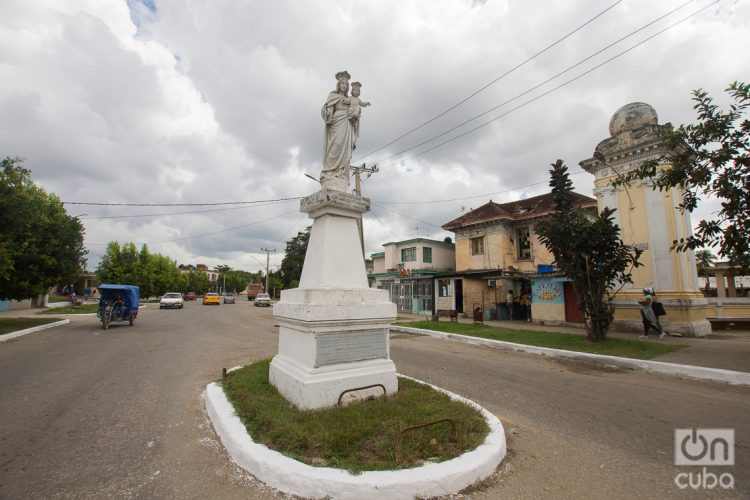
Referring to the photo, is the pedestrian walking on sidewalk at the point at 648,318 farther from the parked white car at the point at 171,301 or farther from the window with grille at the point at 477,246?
the parked white car at the point at 171,301

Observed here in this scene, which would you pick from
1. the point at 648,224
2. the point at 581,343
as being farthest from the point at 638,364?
the point at 648,224

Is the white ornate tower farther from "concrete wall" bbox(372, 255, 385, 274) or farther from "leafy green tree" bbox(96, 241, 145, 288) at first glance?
"leafy green tree" bbox(96, 241, 145, 288)

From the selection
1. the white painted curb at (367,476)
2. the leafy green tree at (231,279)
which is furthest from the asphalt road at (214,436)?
the leafy green tree at (231,279)

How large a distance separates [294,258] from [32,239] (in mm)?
41231

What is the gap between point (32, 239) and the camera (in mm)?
13242

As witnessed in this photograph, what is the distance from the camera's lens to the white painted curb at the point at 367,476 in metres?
2.57

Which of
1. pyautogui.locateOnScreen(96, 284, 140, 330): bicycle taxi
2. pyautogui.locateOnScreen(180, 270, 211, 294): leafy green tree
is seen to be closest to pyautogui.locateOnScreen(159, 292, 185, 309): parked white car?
pyautogui.locateOnScreen(96, 284, 140, 330): bicycle taxi

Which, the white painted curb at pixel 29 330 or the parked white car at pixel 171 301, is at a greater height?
the parked white car at pixel 171 301

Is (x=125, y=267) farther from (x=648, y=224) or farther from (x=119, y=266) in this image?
(x=648, y=224)

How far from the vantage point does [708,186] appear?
629 cm

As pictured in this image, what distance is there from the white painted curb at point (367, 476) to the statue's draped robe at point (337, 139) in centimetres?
368

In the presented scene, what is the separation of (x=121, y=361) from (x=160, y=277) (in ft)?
128

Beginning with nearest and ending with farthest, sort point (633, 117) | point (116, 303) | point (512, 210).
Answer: point (633, 117) < point (116, 303) < point (512, 210)

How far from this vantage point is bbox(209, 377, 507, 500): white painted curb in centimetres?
257
